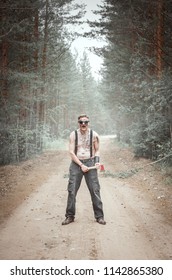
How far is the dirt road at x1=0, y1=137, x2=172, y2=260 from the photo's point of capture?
460 cm

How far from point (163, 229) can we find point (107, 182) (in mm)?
5358

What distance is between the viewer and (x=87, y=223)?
6070mm

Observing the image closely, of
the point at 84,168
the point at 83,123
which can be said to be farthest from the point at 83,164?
the point at 83,123

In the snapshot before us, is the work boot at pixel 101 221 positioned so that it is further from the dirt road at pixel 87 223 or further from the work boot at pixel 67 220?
the work boot at pixel 67 220

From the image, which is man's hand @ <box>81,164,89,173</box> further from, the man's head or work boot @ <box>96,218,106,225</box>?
work boot @ <box>96,218,106,225</box>

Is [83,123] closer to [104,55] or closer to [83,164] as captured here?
[83,164]

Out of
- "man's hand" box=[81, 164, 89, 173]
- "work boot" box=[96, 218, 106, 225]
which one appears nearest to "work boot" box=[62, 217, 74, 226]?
"work boot" box=[96, 218, 106, 225]

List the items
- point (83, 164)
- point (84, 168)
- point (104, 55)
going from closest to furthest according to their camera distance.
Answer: point (84, 168) → point (83, 164) → point (104, 55)

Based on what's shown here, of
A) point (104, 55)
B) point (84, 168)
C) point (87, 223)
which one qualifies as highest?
point (104, 55)

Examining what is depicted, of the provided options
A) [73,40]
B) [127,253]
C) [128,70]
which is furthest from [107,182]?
[73,40]

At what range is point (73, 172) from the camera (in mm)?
6176

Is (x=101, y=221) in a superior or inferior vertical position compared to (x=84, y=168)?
inferior

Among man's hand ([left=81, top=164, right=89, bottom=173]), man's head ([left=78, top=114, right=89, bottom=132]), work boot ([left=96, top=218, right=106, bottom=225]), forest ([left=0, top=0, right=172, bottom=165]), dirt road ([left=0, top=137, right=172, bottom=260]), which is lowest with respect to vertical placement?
dirt road ([left=0, top=137, right=172, bottom=260])
